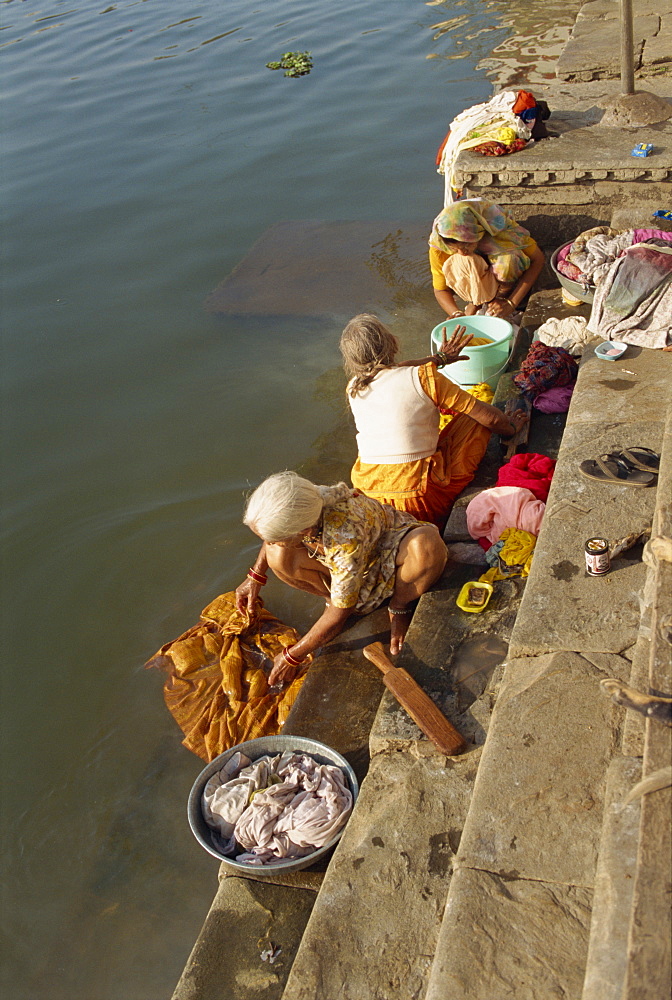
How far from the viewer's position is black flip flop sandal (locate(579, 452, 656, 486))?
3.51m

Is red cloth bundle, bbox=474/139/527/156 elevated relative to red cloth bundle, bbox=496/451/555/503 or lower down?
elevated

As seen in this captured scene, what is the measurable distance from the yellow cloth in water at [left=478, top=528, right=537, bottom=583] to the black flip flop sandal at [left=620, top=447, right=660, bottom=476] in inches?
22.4

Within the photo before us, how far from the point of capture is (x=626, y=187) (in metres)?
5.82

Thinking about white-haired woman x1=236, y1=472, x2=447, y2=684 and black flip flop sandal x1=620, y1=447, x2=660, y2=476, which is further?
black flip flop sandal x1=620, y1=447, x2=660, y2=476

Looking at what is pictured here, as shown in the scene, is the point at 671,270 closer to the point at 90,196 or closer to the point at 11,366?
the point at 11,366

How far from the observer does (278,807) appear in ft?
9.68

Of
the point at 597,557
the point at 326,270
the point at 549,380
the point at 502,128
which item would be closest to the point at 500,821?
the point at 597,557

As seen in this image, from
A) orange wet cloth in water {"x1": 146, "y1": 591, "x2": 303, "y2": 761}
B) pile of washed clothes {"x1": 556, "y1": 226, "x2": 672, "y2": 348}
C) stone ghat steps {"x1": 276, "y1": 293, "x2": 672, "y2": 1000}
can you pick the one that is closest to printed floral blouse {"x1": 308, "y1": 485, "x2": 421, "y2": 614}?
stone ghat steps {"x1": 276, "y1": 293, "x2": 672, "y2": 1000}

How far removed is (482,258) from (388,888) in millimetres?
4388

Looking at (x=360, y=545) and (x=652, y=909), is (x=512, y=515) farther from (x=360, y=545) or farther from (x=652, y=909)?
(x=652, y=909)

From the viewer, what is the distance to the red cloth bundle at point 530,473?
4.00 meters

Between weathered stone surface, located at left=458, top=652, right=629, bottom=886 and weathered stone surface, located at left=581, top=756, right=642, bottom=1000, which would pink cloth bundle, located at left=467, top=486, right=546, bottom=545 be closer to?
weathered stone surface, located at left=458, top=652, right=629, bottom=886

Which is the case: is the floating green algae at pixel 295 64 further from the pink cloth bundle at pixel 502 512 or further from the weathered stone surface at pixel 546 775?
the weathered stone surface at pixel 546 775

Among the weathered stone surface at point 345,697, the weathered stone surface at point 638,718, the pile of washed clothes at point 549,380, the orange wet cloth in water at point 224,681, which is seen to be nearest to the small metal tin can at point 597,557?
the weathered stone surface at point 638,718
